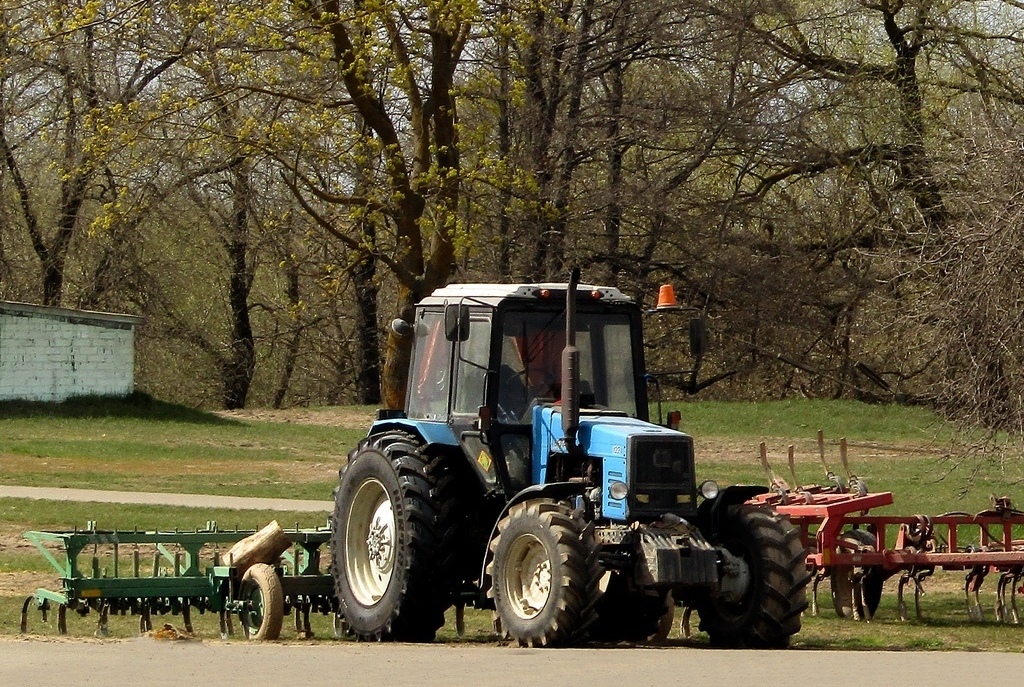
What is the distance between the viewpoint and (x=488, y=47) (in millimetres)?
26359

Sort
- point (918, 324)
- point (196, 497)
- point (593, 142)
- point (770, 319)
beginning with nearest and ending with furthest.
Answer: point (918, 324) → point (196, 497) → point (593, 142) → point (770, 319)

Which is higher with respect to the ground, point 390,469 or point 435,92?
point 435,92

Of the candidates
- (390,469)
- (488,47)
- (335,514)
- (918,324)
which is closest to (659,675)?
(390,469)

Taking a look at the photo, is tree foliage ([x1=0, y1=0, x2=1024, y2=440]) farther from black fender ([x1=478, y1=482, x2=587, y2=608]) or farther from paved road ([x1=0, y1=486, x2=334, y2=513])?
black fender ([x1=478, y1=482, x2=587, y2=608])

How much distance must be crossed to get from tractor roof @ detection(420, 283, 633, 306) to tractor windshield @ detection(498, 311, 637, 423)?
4.5 inches

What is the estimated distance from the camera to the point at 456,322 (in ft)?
36.0

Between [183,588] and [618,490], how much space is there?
353 centimetres

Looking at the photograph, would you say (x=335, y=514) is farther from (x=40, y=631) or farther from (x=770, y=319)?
(x=770, y=319)

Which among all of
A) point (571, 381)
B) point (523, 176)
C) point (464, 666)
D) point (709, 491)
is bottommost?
point (464, 666)

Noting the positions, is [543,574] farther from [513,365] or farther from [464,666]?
[513,365]

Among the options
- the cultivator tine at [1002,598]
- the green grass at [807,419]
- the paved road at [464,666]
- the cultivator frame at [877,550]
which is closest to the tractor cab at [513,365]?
the paved road at [464,666]

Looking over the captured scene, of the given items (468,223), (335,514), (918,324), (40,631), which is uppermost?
(468,223)

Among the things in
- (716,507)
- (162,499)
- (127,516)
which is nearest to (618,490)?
(716,507)

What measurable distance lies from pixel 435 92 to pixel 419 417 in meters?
10.6
